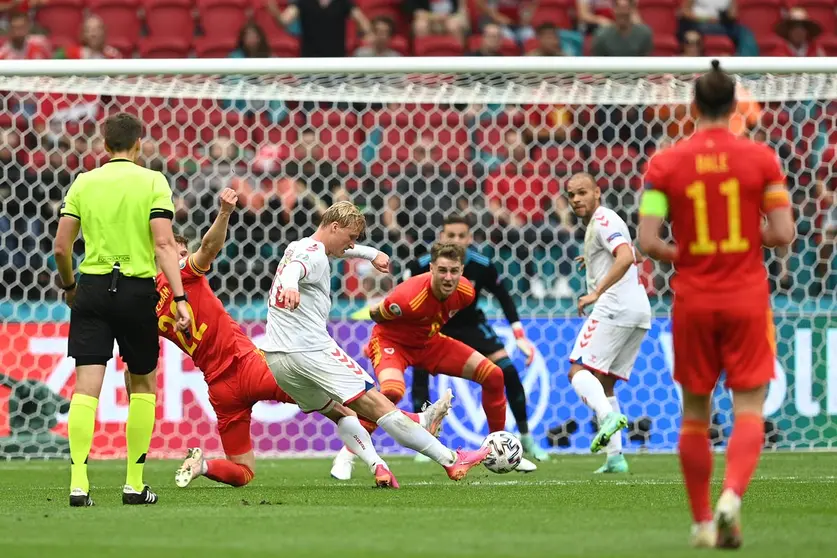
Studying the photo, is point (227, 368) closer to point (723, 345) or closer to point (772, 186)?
point (723, 345)

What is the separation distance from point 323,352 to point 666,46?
10.0 m

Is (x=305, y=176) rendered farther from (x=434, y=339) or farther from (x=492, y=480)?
(x=492, y=480)

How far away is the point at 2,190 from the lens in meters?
12.5

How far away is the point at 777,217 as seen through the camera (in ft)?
17.8

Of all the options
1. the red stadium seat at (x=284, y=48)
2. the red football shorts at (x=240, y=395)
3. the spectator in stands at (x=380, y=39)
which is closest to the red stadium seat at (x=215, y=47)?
the red stadium seat at (x=284, y=48)

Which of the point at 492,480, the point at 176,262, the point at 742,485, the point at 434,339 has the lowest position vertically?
the point at 492,480

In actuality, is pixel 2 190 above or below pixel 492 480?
above

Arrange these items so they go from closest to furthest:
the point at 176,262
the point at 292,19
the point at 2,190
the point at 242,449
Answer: the point at 176,262 → the point at 242,449 → the point at 2,190 → the point at 292,19

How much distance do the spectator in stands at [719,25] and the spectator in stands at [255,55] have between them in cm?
533

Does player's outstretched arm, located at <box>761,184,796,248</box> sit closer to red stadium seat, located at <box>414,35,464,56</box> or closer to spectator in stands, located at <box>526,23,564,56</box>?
spectator in stands, located at <box>526,23,564,56</box>

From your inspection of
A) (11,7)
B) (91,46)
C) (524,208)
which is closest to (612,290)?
(524,208)

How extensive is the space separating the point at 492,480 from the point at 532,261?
4136 millimetres

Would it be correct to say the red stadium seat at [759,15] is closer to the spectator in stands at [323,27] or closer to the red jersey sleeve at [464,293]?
the spectator in stands at [323,27]

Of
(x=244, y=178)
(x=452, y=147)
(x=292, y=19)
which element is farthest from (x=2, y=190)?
(x=292, y=19)
